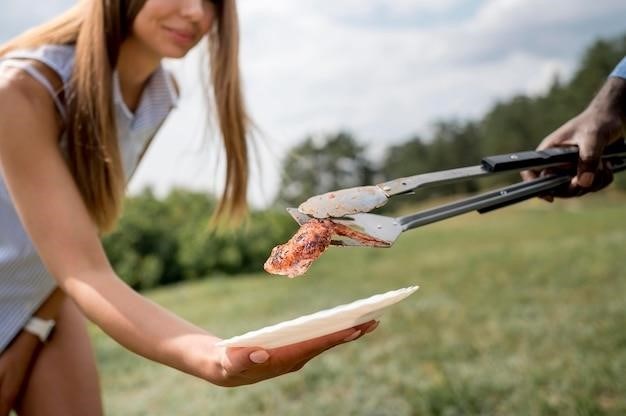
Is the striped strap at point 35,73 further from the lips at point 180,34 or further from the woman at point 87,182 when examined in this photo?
the lips at point 180,34

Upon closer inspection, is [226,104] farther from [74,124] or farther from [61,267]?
[61,267]

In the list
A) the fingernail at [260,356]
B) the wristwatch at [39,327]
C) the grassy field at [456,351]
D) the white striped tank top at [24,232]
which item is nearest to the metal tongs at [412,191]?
the fingernail at [260,356]

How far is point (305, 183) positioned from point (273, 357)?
25573 mm

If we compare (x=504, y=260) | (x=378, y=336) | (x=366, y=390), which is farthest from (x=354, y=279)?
(x=366, y=390)

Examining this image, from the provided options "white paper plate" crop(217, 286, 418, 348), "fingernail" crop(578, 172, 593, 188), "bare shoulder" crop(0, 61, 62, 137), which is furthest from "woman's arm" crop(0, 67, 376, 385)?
"fingernail" crop(578, 172, 593, 188)

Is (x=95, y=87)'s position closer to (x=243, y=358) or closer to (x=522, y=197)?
(x=243, y=358)

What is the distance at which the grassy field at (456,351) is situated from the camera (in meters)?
3.62

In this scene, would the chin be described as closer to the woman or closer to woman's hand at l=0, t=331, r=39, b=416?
the woman

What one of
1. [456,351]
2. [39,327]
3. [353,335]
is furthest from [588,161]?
[456,351]

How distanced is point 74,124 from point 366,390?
281cm

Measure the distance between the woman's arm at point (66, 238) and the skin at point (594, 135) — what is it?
0.92 m

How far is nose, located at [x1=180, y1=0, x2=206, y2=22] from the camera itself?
1720 mm

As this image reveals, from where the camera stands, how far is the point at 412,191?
127 centimetres

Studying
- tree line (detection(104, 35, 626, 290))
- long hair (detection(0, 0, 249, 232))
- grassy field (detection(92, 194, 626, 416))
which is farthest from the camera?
tree line (detection(104, 35, 626, 290))
